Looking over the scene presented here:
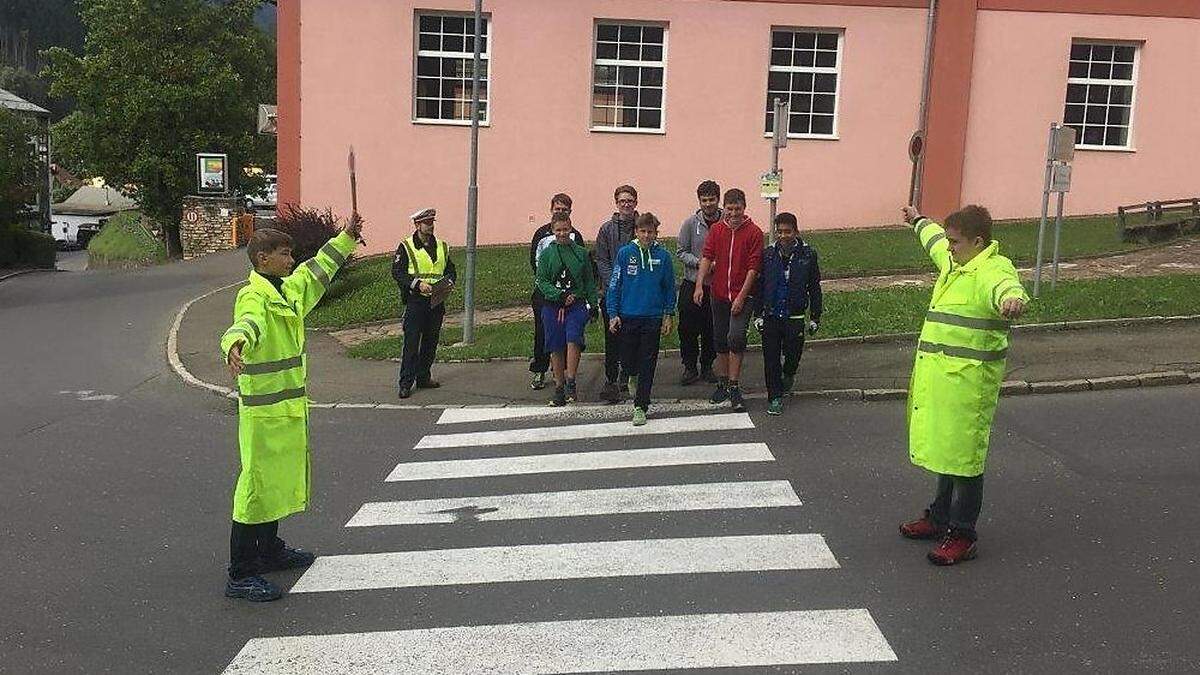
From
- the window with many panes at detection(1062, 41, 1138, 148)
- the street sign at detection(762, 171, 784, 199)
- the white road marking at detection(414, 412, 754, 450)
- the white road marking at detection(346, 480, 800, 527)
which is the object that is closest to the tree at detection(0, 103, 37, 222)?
the street sign at detection(762, 171, 784, 199)

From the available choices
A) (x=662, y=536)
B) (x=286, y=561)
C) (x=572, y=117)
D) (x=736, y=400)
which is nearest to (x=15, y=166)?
(x=572, y=117)

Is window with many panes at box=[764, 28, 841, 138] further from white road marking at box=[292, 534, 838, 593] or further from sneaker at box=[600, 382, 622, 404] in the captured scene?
white road marking at box=[292, 534, 838, 593]

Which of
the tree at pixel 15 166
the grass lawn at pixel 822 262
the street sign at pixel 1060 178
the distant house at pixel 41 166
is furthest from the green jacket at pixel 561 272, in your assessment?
the distant house at pixel 41 166

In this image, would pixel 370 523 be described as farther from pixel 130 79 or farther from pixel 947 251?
pixel 130 79

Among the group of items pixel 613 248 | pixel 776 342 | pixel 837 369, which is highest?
pixel 613 248

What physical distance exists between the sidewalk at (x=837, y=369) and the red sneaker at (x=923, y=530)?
4.01 meters

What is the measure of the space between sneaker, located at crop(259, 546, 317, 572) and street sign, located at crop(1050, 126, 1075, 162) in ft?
35.3

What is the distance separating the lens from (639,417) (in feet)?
31.1

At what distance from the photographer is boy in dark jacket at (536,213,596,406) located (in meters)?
10.1

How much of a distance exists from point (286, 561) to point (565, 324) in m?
4.62

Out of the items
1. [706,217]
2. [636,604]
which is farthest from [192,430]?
[636,604]

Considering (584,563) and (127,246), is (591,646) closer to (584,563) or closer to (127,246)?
(584,563)

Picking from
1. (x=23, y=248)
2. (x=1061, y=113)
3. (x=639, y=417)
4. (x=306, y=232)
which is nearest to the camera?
(x=639, y=417)

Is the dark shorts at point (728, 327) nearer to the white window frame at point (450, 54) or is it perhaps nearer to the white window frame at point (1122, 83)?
the white window frame at point (450, 54)
